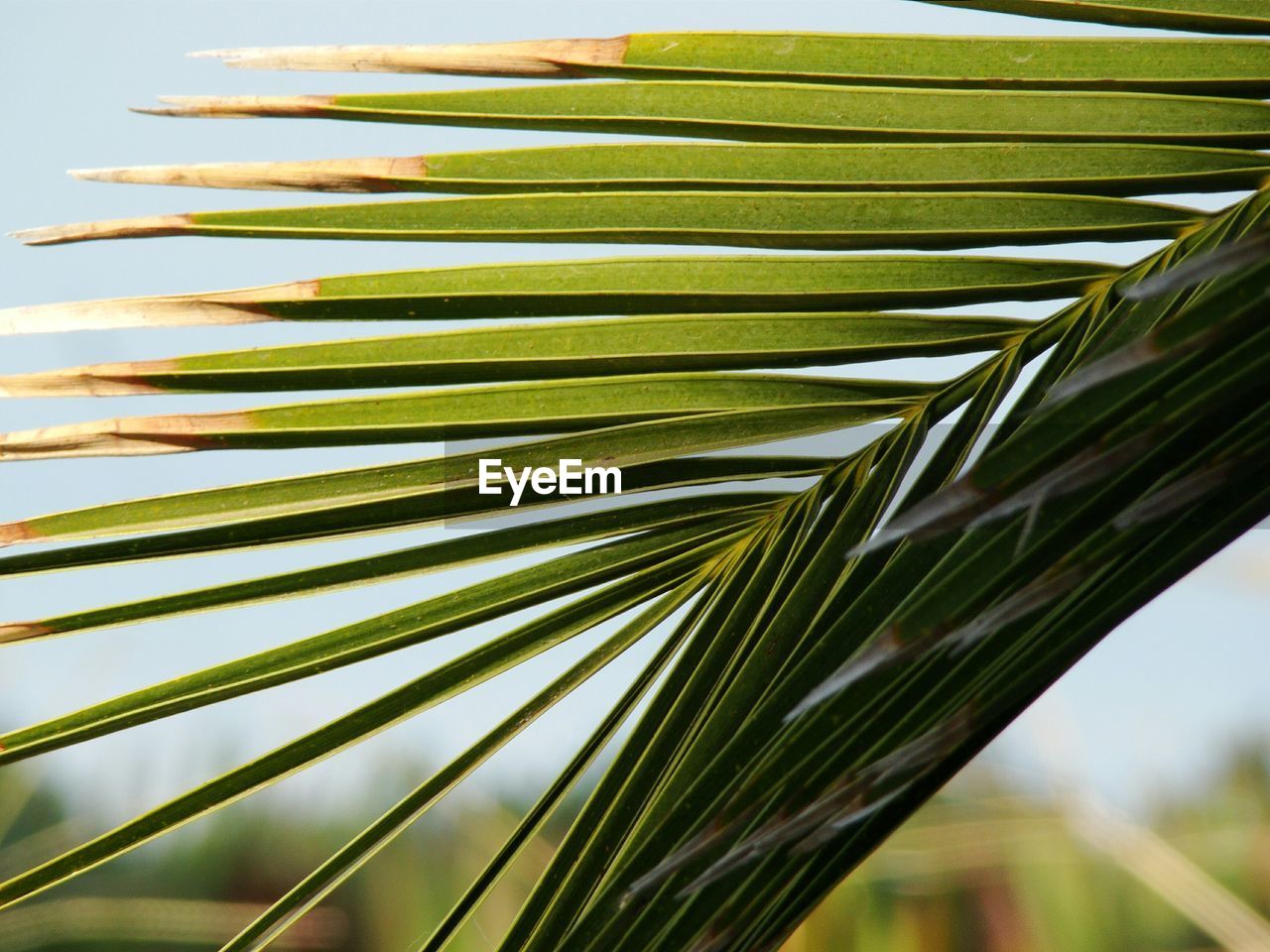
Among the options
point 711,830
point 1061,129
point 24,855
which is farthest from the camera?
point 24,855

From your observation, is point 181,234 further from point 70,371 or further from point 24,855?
point 24,855

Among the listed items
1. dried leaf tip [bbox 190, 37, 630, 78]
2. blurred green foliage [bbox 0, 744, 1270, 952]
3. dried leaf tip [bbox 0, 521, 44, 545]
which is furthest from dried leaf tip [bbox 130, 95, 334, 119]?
blurred green foliage [bbox 0, 744, 1270, 952]

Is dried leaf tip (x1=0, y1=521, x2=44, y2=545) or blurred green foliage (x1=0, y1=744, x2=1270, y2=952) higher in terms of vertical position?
dried leaf tip (x1=0, y1=521, x2=44, y2=545)

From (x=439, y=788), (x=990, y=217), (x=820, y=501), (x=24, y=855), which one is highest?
(x=990, y=217)

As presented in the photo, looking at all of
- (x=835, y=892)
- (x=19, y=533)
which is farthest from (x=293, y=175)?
(x=835, y=892)

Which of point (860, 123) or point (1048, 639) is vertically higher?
point (860, 123)

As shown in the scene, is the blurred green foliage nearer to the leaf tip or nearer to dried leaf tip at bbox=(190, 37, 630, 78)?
the leaf tip

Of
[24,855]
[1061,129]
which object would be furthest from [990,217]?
[24,855]
